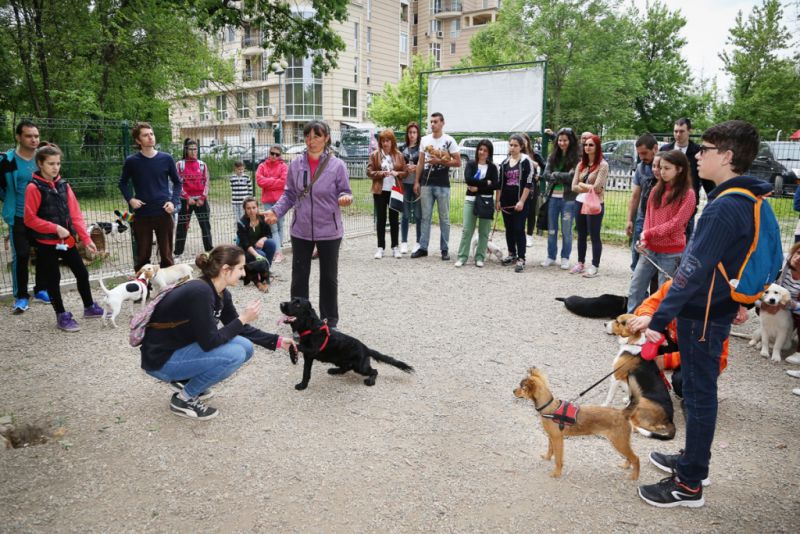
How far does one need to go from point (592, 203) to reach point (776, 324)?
3.00 m

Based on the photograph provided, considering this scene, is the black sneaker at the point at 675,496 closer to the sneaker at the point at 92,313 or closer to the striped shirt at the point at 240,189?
the sneaker at the point at 92,313

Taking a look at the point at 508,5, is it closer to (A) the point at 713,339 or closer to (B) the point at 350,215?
(B) the point at 350,215

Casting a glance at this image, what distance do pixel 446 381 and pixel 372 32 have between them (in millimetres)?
48119

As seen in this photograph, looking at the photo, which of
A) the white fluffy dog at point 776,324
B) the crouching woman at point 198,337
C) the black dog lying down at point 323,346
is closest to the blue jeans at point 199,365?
the crouching woman at point 198,337

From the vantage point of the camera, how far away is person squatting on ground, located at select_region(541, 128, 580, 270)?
320 inches

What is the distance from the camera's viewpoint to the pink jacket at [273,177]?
8727mm

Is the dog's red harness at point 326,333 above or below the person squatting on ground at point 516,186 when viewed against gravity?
below

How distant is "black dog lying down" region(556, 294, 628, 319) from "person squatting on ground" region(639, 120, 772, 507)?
11.5 feet

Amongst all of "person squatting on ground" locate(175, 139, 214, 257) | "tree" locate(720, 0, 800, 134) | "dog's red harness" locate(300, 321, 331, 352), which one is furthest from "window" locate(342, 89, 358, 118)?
"dog's red harness" locate(300, 321, 331, 352)

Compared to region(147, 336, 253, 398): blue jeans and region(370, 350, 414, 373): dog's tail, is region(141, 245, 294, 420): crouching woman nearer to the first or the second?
region(147, 336, 253, 398): blue jeans

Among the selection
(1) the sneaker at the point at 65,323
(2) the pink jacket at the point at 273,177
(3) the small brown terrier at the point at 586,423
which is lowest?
(1) the sneaker at the point at 65,323

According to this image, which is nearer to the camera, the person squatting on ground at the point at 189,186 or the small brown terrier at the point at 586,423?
the small brown terrier at the point at 586,423

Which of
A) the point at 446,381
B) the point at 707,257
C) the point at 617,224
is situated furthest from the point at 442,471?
the point at 617,224

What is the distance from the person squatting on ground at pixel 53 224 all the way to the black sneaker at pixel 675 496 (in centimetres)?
539
